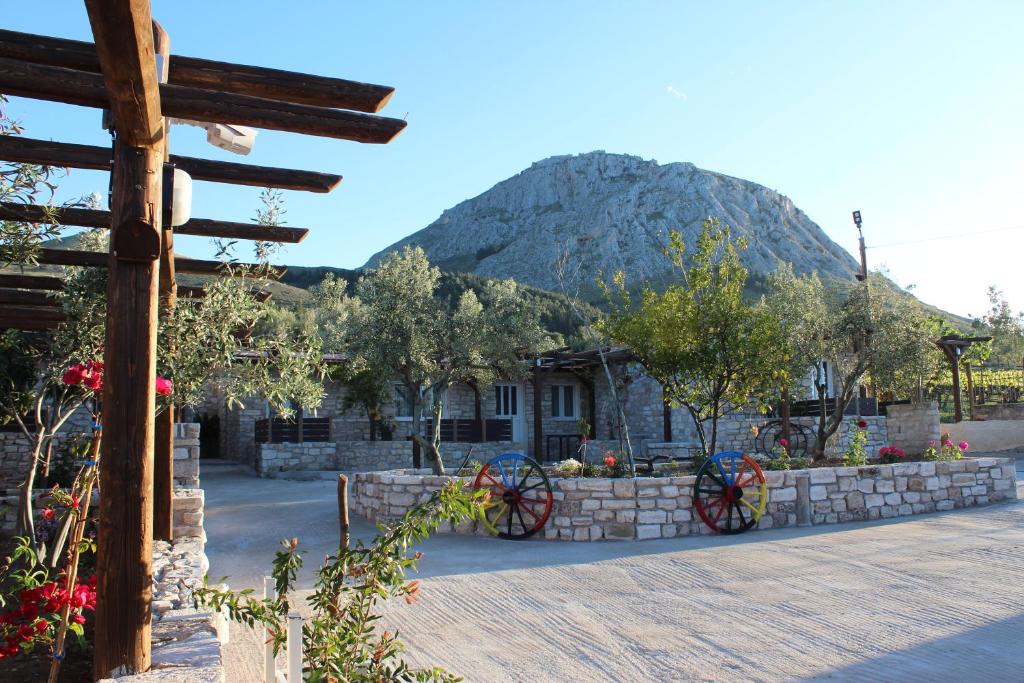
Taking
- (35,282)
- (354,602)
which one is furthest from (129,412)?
(35,282)

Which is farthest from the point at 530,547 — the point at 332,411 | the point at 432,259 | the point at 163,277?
the point at 432,259

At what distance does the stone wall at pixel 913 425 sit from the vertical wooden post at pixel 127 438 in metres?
12.6

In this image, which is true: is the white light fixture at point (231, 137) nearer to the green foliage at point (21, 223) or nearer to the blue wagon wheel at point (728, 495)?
the green foliage at point (21, 223)

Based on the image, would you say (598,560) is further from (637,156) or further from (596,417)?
(637,156)

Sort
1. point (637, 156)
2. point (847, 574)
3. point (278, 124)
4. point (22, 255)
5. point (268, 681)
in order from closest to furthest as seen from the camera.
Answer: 1. point (268, 681)
2. point (278, 124)
3. point (22, 255)
4. point (847, 574)
5. point (637, 156)

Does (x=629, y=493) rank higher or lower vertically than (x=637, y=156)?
lower

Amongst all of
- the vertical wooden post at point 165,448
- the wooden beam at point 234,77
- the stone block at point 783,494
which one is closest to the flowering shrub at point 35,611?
the vertical wooden post at point 165,448

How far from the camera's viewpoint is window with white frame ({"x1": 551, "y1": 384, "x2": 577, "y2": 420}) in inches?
880

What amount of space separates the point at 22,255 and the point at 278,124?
5.95ft

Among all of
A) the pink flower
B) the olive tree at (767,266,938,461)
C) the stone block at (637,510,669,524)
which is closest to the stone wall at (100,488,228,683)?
the pink flower

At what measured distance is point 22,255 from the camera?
427cm

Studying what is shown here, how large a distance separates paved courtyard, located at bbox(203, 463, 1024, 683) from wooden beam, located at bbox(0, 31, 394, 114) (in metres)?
3.03

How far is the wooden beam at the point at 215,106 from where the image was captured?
131 inches

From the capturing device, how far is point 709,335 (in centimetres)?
1116
